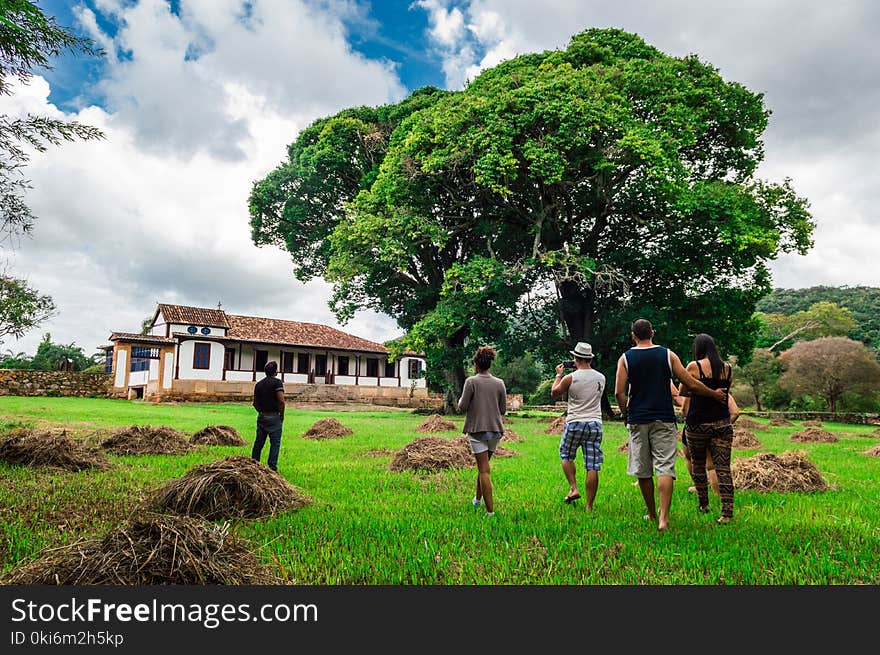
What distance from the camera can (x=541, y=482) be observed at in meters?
8.27

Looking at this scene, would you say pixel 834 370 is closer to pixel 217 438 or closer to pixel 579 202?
pixel 579 202

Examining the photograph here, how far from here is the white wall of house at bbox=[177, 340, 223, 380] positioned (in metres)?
38.4

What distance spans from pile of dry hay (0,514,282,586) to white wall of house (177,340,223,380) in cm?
3774

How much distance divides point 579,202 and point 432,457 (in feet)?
59.8

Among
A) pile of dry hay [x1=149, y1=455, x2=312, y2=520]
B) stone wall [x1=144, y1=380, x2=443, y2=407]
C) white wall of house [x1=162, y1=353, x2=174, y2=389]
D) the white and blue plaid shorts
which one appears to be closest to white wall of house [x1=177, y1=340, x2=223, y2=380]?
white wall of house [x1=162, y1=353, x2=174, y2=389]

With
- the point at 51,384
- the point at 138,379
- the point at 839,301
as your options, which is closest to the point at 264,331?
the point at 138,379

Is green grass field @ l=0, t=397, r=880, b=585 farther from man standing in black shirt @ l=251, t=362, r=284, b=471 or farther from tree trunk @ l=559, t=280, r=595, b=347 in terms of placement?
tree trunk @ l=559, t=280, r=595, b=347

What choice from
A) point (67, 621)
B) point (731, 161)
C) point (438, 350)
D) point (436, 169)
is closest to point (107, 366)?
point (438, 350)

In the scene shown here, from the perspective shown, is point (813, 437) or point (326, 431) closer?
point (326, 431)

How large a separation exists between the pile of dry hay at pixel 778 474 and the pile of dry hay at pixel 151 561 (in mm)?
7044

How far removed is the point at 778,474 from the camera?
8023 millimetres

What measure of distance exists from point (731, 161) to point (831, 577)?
2421cm

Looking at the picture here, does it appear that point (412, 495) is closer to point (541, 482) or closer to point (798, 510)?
point (541, 482)

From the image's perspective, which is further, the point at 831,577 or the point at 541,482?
the point at 541,482
